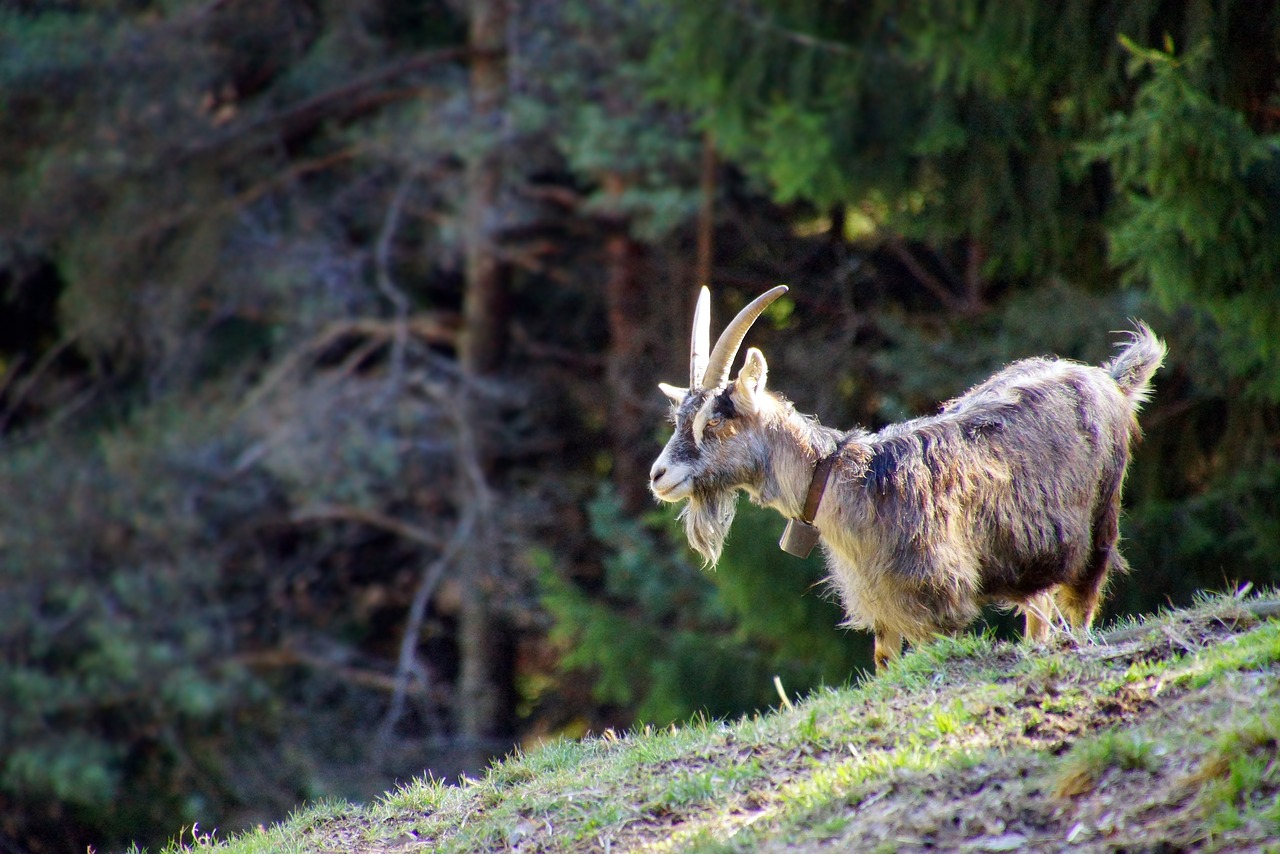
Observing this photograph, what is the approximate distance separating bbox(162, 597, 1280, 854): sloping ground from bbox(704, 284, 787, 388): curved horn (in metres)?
1.50

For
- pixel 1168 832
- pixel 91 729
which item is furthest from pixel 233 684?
pixel 1168 832

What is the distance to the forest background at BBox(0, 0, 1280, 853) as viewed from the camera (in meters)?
13.7

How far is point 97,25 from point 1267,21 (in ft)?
46.7

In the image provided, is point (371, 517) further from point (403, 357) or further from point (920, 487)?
point (920, 487)

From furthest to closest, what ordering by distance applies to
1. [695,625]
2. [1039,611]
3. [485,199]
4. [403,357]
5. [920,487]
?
[403,357]
[485,199]
[695,625]
[1039,611]
[920,487]

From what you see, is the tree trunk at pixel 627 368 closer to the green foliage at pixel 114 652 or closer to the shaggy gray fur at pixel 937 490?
the green foliage at pixel 114 652

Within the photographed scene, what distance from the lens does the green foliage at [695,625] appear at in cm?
1325

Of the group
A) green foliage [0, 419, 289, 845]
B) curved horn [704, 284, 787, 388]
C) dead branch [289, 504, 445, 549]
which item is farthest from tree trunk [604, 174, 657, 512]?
curved horn [704, 284, 787, 388]

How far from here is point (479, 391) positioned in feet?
58.9

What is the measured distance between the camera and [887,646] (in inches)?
250

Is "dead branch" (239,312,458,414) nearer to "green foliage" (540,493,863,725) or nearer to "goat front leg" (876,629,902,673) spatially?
Result: "green foliage" (540,493,863,725)

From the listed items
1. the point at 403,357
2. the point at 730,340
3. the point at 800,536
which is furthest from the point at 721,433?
the point at 403,357

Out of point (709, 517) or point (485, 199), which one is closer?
point (709, 517)

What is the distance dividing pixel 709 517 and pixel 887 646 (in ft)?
3.24
